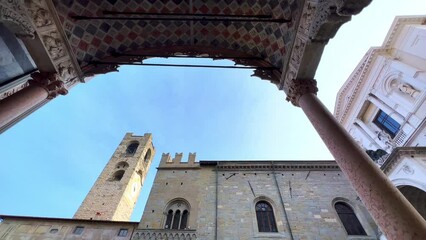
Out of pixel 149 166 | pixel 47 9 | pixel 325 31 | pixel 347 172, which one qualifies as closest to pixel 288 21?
pixel 325 31

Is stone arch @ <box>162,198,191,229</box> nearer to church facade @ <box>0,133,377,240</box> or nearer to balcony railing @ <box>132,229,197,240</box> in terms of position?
church facade @ <box>0,133,377,240</box>

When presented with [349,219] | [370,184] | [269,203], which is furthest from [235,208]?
[370,184]

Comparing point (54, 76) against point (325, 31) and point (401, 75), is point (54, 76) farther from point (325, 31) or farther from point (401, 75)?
point (401, 75)

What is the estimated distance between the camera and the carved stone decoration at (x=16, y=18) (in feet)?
9.80

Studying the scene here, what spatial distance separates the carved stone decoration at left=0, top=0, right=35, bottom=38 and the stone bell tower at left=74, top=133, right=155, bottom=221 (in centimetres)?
1991

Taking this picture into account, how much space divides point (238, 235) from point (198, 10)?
951cm

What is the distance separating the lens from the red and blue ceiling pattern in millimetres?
4383

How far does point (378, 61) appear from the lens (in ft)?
42.4

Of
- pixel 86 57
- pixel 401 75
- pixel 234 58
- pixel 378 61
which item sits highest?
pixel 378 61

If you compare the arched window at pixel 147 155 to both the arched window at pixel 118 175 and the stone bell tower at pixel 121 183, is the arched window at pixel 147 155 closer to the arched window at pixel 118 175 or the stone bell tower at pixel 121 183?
the stone bell tower at pixel 121 183

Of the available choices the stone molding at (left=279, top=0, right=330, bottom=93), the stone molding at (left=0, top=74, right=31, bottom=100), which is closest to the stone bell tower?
the stone molding at (left=0, top=74, right=31, bottom=100)

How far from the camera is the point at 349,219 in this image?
11336 mm

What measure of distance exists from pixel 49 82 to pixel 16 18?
1.15m

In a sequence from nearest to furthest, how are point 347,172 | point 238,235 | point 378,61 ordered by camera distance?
point 347,172
point 238,235
point 378,61
